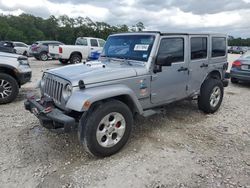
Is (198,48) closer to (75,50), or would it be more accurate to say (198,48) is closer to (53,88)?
(53,88)

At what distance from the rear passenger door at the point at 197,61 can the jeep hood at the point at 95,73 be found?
1600 mm

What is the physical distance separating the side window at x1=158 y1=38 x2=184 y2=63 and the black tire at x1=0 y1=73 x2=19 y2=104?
158 inches

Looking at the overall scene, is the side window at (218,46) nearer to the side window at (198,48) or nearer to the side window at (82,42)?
the side window at (198,48)

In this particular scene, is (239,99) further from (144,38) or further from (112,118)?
(112,118)

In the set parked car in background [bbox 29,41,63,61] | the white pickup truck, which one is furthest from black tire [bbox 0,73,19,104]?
parked car in background [bbox 29,41,63,61]

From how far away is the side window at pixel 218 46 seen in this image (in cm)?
576

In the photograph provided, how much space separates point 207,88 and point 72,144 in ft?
10.5

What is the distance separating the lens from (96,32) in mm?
48531

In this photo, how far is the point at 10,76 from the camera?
6.40 metres

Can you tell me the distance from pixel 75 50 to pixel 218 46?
37.7ft

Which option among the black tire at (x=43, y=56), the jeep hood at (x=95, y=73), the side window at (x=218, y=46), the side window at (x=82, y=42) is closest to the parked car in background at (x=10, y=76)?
Result: the jeep hood at (x=95, y=73)

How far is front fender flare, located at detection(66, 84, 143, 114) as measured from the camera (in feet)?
11.0

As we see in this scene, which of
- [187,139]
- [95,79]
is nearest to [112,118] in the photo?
[95,79]

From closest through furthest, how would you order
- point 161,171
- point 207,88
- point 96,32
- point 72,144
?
point 161,171
point 72,144
point 207,88
point 96,32
